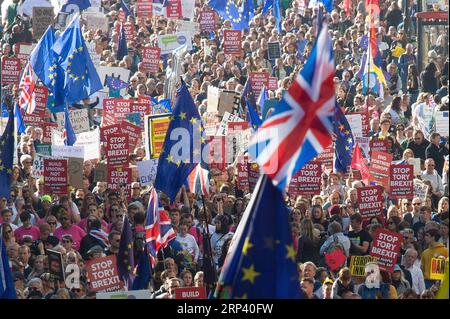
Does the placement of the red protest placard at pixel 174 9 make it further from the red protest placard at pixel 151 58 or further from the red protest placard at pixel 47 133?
the red protest placard at pixel 47 133

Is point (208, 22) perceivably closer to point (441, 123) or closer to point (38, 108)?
point (38, 108)

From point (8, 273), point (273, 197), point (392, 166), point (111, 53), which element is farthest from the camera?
point (111, 53)

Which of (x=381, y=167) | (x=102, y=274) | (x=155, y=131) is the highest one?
(x=155, y=131)

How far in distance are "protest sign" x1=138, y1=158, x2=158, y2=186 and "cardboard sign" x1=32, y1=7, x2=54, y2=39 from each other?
10.3 meters

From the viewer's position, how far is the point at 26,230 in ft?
53.9

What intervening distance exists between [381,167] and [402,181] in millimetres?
610

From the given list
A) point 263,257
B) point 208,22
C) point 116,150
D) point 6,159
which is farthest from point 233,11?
point 263,257

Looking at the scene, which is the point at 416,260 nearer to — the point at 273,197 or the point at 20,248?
the point at 20,248

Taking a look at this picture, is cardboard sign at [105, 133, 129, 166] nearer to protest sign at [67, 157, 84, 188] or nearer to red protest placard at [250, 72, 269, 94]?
protest sign at [67, 157, 84, 188]

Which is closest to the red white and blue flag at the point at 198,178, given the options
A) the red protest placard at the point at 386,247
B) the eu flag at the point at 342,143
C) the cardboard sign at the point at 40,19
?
the eu flag at the point at 342,143

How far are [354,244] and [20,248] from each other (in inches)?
131

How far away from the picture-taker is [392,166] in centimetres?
1822

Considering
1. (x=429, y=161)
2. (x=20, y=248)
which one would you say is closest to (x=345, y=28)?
(x=429, y=161)

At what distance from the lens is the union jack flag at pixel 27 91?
22109 mm
